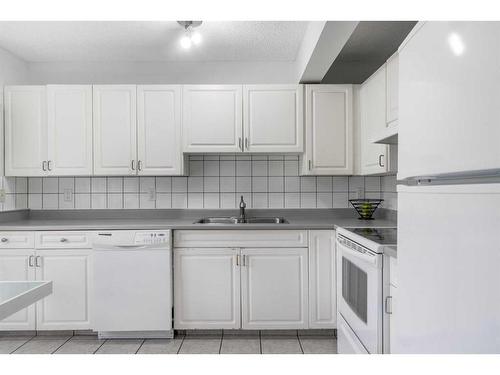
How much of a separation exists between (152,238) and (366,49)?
220 centimetres

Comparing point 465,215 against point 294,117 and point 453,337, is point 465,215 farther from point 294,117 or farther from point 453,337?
point 294,117

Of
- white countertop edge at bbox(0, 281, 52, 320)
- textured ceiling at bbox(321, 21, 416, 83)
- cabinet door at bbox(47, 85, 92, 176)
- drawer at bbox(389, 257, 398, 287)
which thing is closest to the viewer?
white countertop edge at bbox(0, 281, 52, 320)

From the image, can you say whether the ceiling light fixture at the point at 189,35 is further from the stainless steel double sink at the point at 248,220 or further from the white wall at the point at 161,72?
the stainless steel double sink at the point at 248,220

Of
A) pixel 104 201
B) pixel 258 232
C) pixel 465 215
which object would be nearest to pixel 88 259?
pixel 104 201

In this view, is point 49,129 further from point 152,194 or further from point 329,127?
point 329,127

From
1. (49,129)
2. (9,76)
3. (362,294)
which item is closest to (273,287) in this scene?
(362,294)

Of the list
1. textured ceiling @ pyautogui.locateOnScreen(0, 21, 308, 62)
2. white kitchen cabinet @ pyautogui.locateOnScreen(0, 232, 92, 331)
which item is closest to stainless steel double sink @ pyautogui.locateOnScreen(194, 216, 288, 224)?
white kitchen cabinet @ pyautogui.locateOnScreen(0, 232, 92, 331)

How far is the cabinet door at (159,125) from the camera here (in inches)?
114

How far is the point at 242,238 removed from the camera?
8.84 feet

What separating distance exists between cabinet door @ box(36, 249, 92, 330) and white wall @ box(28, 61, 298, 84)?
5.19 ft

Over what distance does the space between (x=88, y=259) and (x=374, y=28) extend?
2.62m

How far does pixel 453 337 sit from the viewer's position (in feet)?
2.42

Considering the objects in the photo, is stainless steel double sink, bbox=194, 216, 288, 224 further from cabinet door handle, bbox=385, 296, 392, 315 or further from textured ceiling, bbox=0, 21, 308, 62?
cabinet door handle, bbox=385, 296, 392, 315

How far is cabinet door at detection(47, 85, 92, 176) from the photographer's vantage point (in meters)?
2.90
